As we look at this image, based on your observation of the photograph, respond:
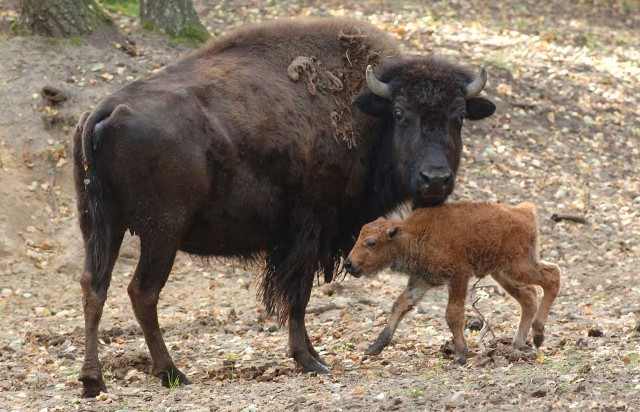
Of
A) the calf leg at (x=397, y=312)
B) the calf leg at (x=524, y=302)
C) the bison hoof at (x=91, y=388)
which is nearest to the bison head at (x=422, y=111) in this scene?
the calf leg at (x=397, y=312)

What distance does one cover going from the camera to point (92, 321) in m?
7.90

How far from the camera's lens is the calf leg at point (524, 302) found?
27.9 ft

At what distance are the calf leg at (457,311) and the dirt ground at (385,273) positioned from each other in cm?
22

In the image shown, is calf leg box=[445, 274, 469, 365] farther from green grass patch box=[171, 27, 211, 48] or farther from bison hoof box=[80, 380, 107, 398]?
green grass patch box=[171, 27, 211, 48]

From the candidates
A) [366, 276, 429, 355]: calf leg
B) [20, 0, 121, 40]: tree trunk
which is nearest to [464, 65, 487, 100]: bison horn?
[366, 276, 429, 355]: calf leg

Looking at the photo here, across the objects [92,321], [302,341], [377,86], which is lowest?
[302,341]

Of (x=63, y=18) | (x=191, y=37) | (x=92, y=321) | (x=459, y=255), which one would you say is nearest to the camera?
(x=92, y=321)

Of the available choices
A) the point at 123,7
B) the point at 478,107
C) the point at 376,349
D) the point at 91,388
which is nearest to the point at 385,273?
the point at 478,107

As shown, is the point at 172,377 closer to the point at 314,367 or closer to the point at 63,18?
the point at 314,367

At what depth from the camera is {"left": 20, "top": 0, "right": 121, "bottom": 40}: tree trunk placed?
14070 mm

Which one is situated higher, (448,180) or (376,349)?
(448,180)

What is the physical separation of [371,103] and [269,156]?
1020mm

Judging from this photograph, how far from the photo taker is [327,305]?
35.2ft

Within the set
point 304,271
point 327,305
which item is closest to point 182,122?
point 304,271
